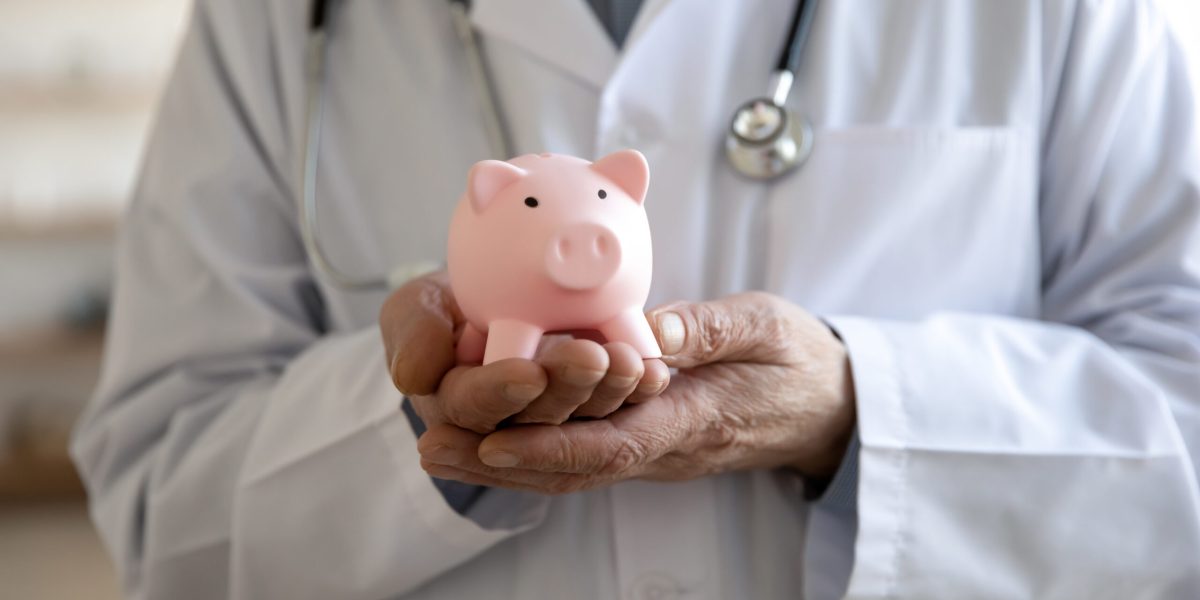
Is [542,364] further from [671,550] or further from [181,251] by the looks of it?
[181,251]

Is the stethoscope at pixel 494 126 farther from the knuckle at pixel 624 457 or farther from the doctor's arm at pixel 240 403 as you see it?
the knuckle at pixel 624 457

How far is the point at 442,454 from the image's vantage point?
54cm

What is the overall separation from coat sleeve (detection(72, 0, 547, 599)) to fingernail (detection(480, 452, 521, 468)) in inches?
7.2

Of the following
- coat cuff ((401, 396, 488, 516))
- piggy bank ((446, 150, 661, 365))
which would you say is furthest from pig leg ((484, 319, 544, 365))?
coat cuff ((401, 396, 488, 516))

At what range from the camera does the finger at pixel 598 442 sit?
528 millimetres

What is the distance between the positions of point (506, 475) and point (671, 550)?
0.20m

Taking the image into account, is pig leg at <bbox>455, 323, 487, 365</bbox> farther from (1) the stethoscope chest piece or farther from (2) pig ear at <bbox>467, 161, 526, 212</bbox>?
(1) the stethoscope chest piece

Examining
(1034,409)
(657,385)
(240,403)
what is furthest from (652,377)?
(240,403)

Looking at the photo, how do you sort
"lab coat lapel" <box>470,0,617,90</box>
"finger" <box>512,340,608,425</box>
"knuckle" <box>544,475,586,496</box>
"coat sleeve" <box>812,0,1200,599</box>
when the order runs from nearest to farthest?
"finger" <box>512,340,608,425</box>, "knuckle" <box>544,475,586,496</box>, "coat sleeve" <box>812,0,1200,599</box>, "lab coat lapel" <box>470,0,617,90</box>

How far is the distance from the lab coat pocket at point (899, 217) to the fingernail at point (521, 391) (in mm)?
310

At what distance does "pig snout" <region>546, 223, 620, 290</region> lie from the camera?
50 cm

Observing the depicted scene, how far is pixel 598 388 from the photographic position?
0.50 metres

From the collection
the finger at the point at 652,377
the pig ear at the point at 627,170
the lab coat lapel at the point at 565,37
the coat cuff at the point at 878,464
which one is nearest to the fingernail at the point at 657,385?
the finger at the point at 652,377

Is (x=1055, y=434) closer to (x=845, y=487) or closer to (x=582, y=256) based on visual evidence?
(x=845, y=487)
